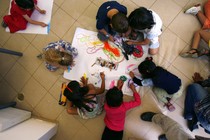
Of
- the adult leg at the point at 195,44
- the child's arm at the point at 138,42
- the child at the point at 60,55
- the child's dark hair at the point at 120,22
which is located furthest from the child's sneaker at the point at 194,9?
the child at the point at 60,55

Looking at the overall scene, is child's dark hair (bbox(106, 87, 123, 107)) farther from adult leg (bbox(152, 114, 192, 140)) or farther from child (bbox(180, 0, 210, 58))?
child (bbox(180, 0, 210, 58))

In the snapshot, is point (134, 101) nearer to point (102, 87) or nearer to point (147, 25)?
point (102, 87)

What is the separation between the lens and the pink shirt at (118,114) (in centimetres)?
157

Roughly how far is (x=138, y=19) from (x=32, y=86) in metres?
1.20

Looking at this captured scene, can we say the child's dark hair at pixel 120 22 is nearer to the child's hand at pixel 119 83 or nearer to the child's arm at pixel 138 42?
the child's arm at pixel 138 42

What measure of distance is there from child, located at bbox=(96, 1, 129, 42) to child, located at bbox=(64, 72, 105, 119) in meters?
0.36

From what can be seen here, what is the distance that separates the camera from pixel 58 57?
1661 millimetres

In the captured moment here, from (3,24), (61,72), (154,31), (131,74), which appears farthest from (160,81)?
(3,24)

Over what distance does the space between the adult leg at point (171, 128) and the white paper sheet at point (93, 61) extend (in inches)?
12.7

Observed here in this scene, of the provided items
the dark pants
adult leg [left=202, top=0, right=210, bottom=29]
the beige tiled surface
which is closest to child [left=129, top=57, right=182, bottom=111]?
the beige tiled surface

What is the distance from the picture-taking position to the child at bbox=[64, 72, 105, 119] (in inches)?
60.4

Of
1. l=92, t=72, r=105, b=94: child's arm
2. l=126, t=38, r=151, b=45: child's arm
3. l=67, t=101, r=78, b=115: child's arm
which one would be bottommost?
l=67, t=101, r=78, b=115: child's arm

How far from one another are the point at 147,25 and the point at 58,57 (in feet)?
2.42

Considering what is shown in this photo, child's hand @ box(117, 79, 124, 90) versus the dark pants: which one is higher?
child's hand @ box(117, 79, 124, 90)
